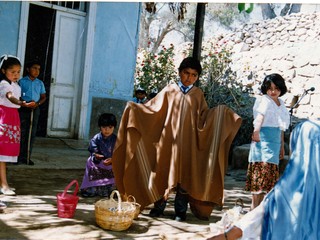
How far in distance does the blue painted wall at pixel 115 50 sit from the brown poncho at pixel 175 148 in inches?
195

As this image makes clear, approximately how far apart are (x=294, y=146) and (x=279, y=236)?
545mm

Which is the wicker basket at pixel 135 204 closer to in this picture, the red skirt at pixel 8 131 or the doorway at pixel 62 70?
the red skirt at pixel 8 131

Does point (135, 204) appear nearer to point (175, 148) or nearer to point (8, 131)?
point (175, 148)

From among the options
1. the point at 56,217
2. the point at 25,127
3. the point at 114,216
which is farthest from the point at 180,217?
the point at 25,127

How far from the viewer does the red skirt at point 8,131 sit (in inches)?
188

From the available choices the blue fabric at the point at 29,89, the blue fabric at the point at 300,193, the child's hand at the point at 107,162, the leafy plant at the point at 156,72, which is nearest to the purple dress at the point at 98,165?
the child's hand at the point at 107,162

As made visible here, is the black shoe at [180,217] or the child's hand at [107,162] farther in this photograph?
the child's hand at [107,162]

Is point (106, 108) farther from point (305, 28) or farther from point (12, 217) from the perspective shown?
point (305, 28)

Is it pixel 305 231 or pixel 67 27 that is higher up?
pixel 67 27

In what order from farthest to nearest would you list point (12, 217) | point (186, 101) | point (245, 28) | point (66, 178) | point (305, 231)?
point (245, 28) < point (66, 178) < point (186, 101) < point (12, 217) < point (305, 231)

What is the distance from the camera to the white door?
29.2 feet

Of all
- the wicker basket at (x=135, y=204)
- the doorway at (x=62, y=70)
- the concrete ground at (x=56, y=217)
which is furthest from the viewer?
the doorway at (x=62, y=70)

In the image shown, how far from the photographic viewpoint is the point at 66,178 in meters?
6.18

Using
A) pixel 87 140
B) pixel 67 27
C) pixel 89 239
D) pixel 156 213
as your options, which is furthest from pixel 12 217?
pixel 67 27
